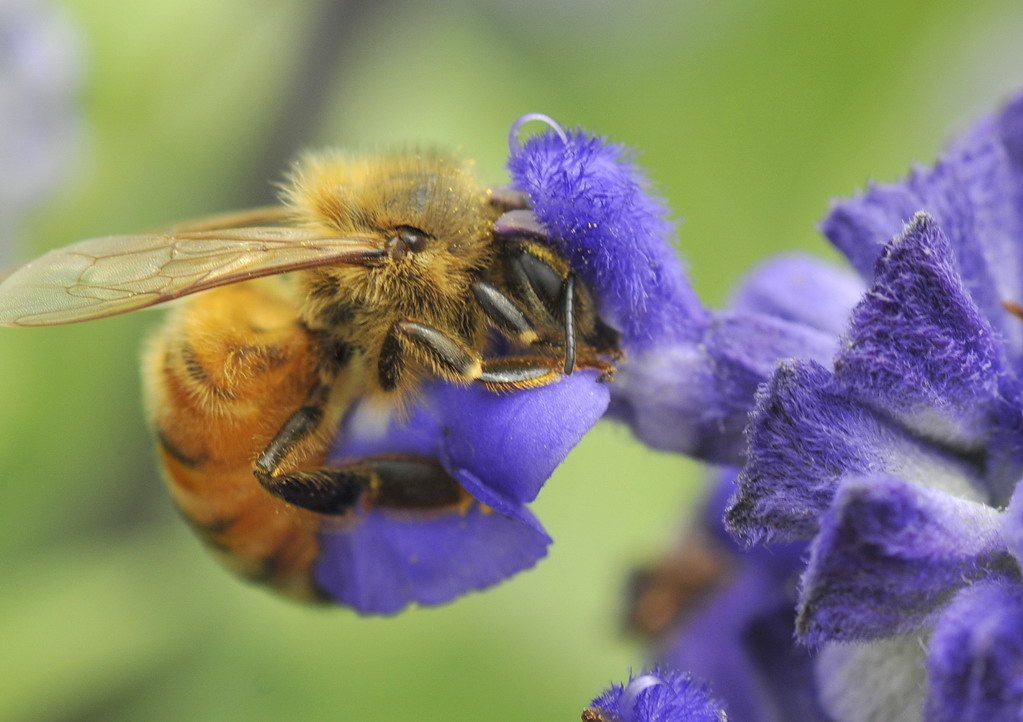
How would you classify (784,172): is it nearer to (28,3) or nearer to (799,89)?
(799,89)

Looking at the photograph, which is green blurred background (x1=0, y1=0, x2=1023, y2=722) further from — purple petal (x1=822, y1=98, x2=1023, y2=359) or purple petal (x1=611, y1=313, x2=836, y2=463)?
purple petal (x1=611, y1=313, x2=836, y2=463)

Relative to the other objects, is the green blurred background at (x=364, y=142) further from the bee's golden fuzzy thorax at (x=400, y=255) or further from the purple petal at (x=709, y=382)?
the bee's golden fuzzy thorax at (x=400, y=255)

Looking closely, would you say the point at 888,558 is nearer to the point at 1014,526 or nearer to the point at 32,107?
the point at 1014,526

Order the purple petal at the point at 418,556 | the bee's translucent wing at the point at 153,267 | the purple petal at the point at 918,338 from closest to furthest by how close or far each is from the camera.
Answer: the purple petal at the point at 918,338, the bee's translucent wing at the point at 153,267, the purple petal at the point at 418,556

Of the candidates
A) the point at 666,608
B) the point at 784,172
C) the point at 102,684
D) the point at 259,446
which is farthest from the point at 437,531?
the point at 784,172

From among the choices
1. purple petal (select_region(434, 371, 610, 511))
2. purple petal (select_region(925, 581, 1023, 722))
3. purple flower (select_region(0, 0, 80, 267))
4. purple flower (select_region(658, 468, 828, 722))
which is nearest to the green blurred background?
purple flower (select_region(0, 0, 80, 267))

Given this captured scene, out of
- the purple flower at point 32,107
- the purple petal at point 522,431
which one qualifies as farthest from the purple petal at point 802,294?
the purple flower at point 32,107
